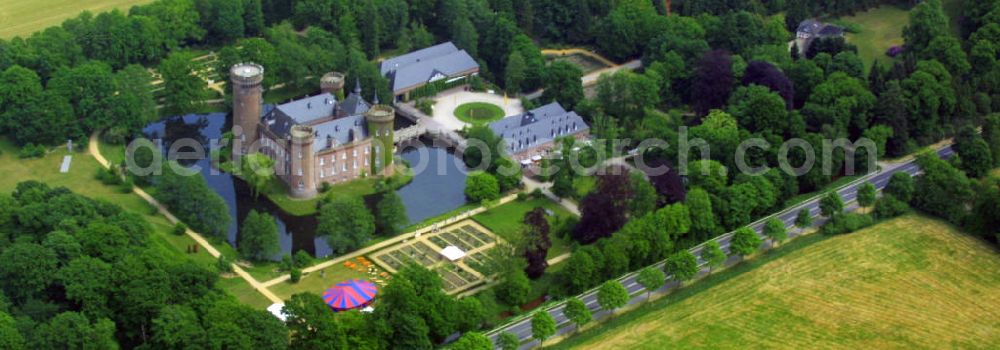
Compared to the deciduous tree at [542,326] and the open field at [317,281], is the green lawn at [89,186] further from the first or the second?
the deciduous tree at [542,326]

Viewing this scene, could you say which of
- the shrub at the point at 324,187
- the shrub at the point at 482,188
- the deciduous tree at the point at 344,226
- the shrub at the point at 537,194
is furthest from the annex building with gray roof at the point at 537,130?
the deciduous tree at the point at 344,226

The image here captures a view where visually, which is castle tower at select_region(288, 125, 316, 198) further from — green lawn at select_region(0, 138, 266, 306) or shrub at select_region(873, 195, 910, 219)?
shrub at select_region(873, 195, 910, 219)

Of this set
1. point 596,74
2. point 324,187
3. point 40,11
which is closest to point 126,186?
point 324,187

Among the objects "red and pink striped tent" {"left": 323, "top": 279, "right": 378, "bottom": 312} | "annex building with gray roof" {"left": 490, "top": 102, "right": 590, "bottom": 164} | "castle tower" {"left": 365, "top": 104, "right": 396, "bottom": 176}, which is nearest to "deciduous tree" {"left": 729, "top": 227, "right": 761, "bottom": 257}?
"annex building with gray roof" {"left": 490, "top": 102, "right": 590, "bottom": 164}

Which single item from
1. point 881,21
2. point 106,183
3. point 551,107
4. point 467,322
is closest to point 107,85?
point 106,183

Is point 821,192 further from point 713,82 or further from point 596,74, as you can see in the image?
point 596,74

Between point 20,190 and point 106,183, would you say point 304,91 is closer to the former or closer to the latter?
point 106,183
